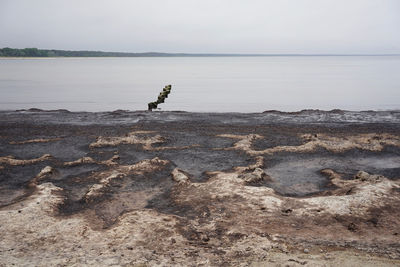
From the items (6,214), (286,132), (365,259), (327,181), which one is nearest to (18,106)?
(286,132)

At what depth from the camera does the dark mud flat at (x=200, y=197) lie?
6.95m

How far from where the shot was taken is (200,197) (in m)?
9.70

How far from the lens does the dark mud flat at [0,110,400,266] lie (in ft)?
22.8

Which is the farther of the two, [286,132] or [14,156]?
[286,132]

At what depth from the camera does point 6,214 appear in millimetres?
8445

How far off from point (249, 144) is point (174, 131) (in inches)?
188

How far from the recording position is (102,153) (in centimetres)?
1455

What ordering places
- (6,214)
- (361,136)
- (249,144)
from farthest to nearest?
(361,136) → (249,144) → (6,214)

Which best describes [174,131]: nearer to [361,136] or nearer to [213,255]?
[361,136]

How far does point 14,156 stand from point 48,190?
511 centimetres

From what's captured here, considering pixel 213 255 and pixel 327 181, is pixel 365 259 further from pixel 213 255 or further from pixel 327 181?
pixel 327 181

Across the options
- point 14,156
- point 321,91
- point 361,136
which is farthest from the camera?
point 321,91

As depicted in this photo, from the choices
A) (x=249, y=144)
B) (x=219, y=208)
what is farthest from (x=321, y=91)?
(x=219, y=208)

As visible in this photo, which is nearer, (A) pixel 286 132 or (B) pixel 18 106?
(A) pixel 286 132
